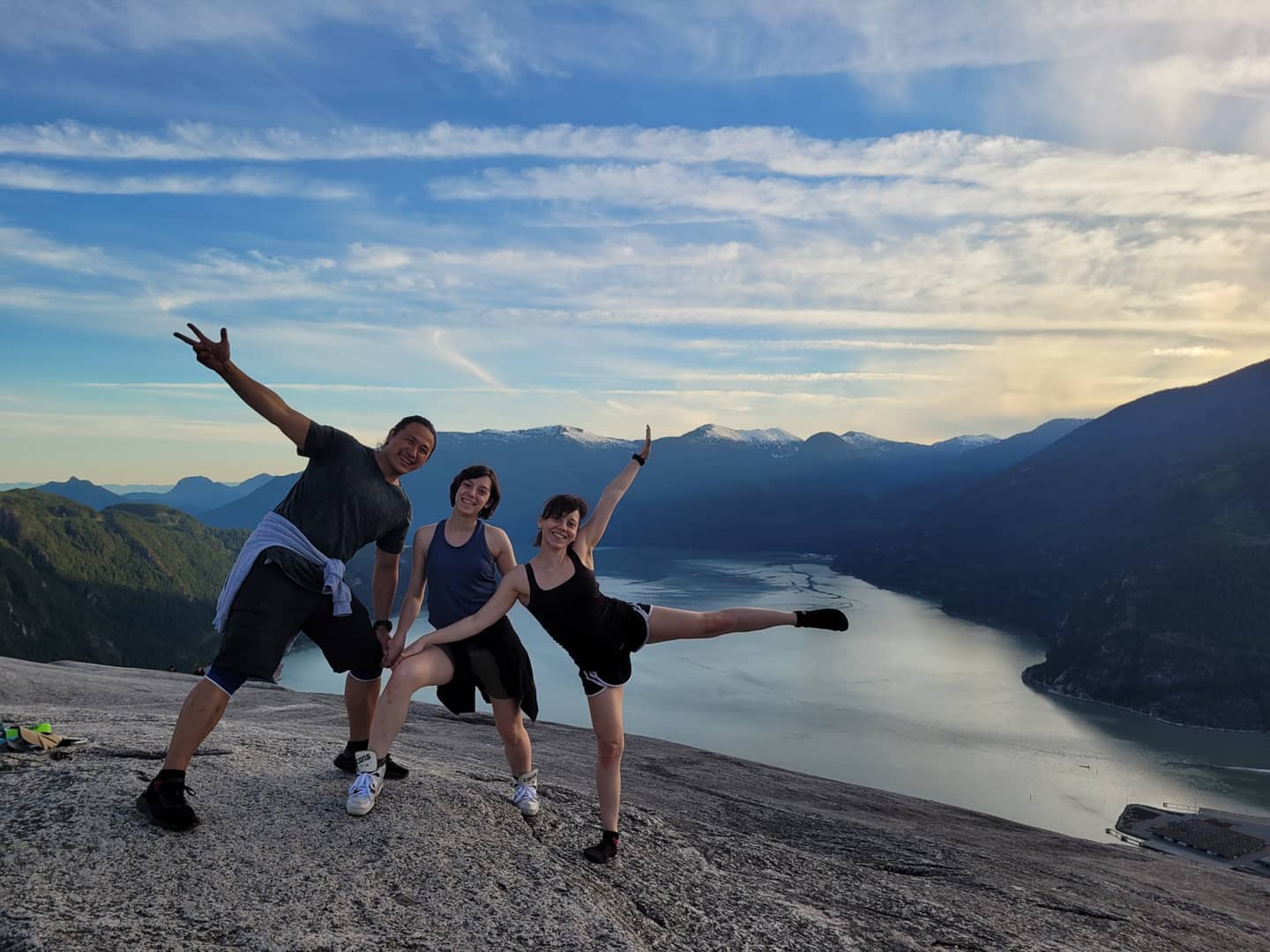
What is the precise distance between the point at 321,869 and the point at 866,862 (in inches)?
204

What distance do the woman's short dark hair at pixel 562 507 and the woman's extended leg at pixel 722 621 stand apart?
0.88 meters

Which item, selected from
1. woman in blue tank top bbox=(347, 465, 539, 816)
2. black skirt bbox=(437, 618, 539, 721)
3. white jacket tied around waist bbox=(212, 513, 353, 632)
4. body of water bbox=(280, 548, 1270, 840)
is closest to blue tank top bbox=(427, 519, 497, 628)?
woman in blue tank top bbox=(347, 465, 539, 816)

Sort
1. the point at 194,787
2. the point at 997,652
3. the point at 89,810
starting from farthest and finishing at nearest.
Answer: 1. the point at 997,652
2. the point at 194,787
3. the point at 89,810

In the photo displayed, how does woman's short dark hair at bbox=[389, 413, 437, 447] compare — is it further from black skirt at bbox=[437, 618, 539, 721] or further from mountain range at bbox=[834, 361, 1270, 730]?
mountain range at bbox=[834, 361, 1270, 730]

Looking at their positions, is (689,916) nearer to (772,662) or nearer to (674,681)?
(674,681)

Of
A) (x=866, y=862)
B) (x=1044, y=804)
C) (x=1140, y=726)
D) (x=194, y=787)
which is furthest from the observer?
(x=1140, y=726)

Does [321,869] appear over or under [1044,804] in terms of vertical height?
over

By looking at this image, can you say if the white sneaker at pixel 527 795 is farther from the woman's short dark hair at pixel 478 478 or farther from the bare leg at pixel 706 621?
the woman's short dark hair at pixel 478 478

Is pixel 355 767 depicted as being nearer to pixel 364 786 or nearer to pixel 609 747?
pixel 364 786

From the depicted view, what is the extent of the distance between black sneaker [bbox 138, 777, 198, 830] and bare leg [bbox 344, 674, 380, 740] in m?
1.11

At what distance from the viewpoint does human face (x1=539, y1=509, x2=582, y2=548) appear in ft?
17.5

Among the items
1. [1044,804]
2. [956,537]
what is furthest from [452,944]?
[956,537]

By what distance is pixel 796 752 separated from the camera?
65812mm

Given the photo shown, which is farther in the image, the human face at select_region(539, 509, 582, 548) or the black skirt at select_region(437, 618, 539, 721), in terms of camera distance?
the black skirt at select_region(437, 618, 539, 721)
